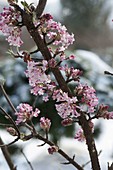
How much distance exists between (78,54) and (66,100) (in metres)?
1.49

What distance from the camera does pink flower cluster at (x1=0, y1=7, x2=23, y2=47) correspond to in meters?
0.46

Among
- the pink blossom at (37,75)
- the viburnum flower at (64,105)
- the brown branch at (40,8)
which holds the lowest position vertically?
the viburnum flower at (64,105)

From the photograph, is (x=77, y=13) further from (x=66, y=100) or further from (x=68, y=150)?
(x=66, y=100)

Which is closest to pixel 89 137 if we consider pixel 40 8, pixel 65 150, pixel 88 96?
pixel 88 96

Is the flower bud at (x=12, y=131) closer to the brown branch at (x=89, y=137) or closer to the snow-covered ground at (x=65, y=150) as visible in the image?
the brown branch at (x=89, y=137)

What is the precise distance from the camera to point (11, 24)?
46 centimetres

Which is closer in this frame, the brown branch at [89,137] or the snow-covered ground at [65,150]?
the brown branch at [89,137]

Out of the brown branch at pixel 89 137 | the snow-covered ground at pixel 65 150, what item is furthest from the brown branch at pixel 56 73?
the snow-covered ground at pixel 65 150

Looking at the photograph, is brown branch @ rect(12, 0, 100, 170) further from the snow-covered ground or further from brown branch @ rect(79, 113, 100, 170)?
the snow-covered ground

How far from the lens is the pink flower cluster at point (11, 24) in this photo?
0.46 metres

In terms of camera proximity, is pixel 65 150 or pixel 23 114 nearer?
pixel 23 114

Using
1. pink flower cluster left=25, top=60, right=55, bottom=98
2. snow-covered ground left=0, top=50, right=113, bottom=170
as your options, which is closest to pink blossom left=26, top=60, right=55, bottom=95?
pink flower cluster left=25, top=60, right=55, bottom=98

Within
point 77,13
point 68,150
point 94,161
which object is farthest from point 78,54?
point 77,13

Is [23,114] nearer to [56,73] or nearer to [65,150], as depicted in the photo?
[56,73]
